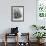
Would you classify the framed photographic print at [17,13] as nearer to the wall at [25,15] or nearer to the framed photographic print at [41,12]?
the wall at [25,15]

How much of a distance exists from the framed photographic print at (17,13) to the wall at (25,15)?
0.13 meters

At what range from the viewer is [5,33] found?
6.59 meters

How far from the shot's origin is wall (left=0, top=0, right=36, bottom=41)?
6.66 meters

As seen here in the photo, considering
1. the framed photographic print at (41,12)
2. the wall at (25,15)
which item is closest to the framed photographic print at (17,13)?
the wall at (25,15)

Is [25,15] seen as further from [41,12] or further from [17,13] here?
[41,12]

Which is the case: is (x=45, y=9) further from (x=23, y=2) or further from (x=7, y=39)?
(x=7, y=39)

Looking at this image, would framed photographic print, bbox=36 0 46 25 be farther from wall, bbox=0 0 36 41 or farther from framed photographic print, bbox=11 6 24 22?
framed photographic print, bbox=11 6 24 22

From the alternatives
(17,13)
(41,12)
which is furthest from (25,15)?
(41,12)

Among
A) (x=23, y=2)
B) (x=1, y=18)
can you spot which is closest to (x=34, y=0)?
(x=23, y=2)

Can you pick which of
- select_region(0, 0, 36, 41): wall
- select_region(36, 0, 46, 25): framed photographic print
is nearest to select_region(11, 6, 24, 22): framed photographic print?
select_region(0, 0, 36, 41): wall

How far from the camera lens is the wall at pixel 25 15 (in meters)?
6.66

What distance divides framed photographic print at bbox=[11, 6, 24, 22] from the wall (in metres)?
0.13

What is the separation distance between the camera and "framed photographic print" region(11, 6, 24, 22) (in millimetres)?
6676

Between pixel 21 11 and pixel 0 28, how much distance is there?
120 centimetres
